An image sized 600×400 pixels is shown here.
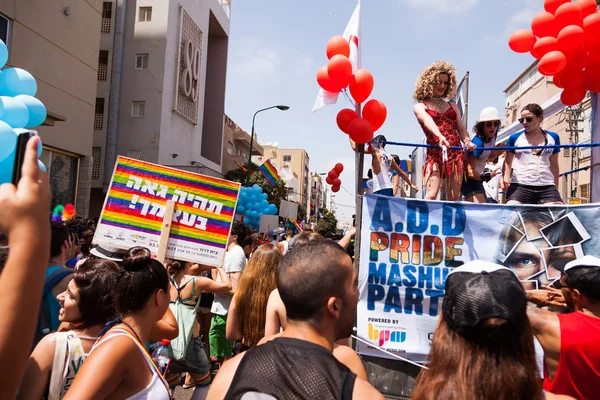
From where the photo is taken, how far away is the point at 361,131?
14.9ft

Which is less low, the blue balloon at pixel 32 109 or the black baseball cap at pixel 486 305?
the blue balloon at pixel 32 109

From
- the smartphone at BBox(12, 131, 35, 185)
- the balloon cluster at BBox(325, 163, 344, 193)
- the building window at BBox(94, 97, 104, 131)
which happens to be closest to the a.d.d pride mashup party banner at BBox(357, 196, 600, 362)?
the smartphone at BBox(12, 131, 35, 185)

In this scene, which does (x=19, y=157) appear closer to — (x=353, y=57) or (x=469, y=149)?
(x=353, y=57)

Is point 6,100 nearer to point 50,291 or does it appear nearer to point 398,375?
point 50,291

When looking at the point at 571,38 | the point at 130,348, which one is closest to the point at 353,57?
the point at 571,38

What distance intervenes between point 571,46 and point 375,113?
2094mm

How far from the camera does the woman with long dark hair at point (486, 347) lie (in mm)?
1695

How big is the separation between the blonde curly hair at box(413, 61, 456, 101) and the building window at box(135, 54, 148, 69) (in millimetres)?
24608

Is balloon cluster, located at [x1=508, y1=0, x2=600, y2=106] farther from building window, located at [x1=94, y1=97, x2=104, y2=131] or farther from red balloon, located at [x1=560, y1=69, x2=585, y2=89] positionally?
building window, located at [x1=94, y1=97, x2=104, y2=131]

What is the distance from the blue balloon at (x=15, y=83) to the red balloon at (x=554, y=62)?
5.25 metres

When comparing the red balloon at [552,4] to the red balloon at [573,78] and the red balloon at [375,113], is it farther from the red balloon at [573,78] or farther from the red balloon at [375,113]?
the red balloon at [375,113]

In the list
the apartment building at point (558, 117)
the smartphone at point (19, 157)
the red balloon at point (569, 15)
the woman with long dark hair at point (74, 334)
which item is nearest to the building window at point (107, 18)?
the apartment building at point (558, 117)

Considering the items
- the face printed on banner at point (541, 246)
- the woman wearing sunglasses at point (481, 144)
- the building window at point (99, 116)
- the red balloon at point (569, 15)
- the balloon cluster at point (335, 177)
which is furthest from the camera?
the building window at point (99, 116)

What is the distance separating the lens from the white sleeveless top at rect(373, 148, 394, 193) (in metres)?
6.07
